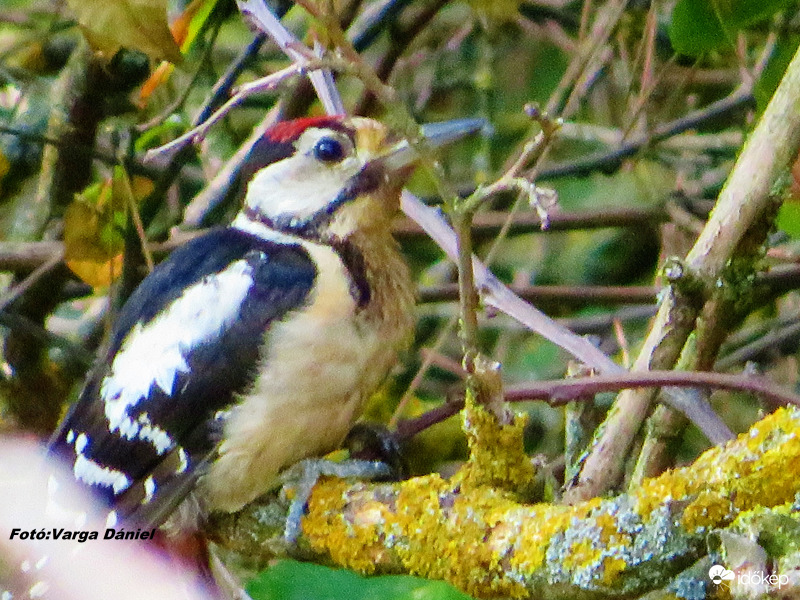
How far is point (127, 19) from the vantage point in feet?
4.24

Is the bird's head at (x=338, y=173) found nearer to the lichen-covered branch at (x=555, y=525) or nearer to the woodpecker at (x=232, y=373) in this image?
the woodpecker at (x=232, y=373)

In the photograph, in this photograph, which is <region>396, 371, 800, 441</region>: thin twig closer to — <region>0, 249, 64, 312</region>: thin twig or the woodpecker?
the woodpecker

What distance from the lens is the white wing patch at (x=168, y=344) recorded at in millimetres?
1260

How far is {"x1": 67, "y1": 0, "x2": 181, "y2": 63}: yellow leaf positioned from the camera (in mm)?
1285

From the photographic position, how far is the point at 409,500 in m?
1.02

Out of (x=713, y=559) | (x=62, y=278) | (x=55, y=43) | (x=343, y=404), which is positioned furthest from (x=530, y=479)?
(x=55, y=43)

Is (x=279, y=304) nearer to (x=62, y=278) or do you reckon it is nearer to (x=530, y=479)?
(x=530, y=479)

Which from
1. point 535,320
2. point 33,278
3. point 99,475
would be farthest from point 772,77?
point 33,278

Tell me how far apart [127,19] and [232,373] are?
462mm

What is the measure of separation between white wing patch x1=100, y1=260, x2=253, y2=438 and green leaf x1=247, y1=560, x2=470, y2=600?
0.68 feet

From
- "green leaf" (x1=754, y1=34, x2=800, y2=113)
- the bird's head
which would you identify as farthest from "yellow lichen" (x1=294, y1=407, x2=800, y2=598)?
"green leaf" (x1=754, y1=34, x2=800, y2=113)

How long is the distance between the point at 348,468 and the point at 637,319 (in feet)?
3.72

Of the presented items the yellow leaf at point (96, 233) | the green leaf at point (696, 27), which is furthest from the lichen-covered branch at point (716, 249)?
the yellow leaf at point (96, 233)

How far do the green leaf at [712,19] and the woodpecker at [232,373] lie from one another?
1.13 feet
